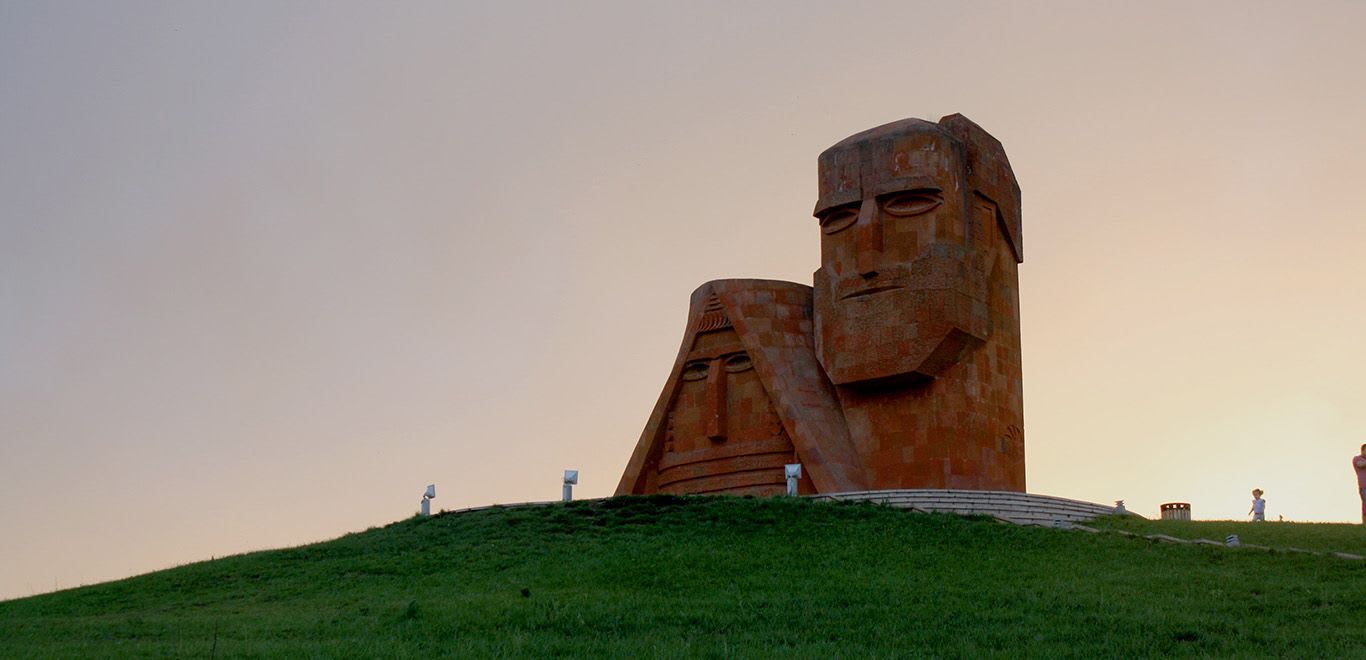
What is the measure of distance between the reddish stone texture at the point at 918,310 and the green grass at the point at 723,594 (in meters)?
3.70

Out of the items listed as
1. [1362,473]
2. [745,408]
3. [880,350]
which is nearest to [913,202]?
[880,350]

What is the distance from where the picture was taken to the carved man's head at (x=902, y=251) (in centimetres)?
2544

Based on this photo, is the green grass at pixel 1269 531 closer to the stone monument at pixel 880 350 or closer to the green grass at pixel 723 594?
the green grass at pixel 723 594

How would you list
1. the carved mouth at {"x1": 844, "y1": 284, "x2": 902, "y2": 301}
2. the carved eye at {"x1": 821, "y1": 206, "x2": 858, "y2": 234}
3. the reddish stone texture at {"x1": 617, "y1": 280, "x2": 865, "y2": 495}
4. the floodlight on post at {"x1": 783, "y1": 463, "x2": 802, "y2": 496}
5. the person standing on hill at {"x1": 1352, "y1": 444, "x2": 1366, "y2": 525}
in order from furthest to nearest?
the carved eye at {"x1": 821, "y1": 206, "x2": 858, "y2": 234}
the reddish stone texture at {"x1": 617, "y1": 280, "x2": 865, "y2": 495}
the carved mouth at {"x1": 844, "y1": 284, "x2": 902, "y2": 301}
the floodlight on post at {"x1": 783, "y1": 463, "x2": 802, "y2": 496}
the person standing on hill at {"x1": 1352, "y1": 444, "x2": 1366, "y2": 525}

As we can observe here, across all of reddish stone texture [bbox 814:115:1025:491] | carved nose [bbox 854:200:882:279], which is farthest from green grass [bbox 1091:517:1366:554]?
carved nose [bbox 854:200:882:279]

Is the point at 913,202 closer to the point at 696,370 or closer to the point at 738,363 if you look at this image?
the point at 738,363

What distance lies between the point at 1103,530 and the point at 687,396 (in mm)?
9053

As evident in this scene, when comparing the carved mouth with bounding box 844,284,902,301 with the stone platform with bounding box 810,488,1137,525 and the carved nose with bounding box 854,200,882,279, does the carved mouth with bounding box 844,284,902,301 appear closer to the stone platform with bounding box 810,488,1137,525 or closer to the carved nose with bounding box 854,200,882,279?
the carved nose with bounding box 854,200,882,279

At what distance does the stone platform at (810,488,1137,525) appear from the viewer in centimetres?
2278

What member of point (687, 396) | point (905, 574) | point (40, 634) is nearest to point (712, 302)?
point (687, 396)

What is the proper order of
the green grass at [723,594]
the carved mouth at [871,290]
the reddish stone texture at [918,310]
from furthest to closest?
the carved mouth at [871,290] → the reddish stone texture at [918,310] → the green grass at [723,594]

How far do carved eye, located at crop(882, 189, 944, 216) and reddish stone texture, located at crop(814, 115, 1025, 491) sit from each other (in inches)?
0.6

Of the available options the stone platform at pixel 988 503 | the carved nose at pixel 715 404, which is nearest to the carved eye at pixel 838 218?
the carved nose at pixel 715 404

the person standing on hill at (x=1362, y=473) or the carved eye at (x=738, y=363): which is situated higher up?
the carved eye at (x=738, y=363)
